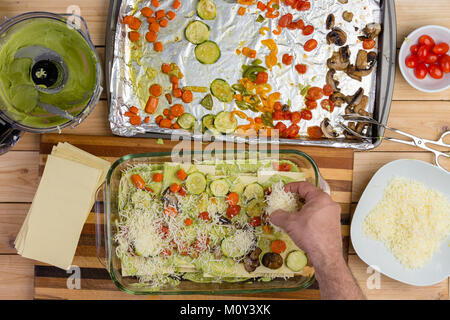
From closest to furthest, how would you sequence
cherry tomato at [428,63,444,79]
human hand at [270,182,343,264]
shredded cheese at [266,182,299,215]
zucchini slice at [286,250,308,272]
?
1. human hand at [270,182,343,264]
2. shredded cheese at [266,182,299,215]
3. zucchini slice at [286,250,308,272]
4. cherry tomato at [428,63,444,79]

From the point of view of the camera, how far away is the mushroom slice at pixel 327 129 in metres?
2.63

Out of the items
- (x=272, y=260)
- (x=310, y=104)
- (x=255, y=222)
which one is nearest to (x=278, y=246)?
(x=272, y=260)

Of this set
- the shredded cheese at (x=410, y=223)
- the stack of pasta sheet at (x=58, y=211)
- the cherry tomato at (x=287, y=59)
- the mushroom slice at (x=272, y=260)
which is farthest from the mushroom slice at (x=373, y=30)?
the stack of pasta sheet at (x=58, y=211)

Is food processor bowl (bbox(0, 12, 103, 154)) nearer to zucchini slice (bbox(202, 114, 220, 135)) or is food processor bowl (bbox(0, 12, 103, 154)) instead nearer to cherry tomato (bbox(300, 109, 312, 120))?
zucchini slice (bbox(202, 114, 220, 135))

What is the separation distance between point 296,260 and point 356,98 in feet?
3.93

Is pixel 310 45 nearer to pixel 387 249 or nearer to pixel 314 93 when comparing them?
pixel 314 93

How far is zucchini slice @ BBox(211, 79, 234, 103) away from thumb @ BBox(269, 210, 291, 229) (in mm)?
877

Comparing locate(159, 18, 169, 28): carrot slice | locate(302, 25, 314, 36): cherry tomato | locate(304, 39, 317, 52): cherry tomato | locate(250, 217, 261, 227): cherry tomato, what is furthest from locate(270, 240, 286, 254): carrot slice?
locate(159, 18, 169, 28): carrot slice

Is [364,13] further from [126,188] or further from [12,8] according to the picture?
[12,8]

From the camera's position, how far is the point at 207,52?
8.64ft

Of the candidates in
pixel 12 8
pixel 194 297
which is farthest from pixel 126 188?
pixel 12 8

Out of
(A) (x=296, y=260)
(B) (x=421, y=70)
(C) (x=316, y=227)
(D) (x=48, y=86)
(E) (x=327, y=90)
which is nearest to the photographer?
(C) (x=316, y=227)

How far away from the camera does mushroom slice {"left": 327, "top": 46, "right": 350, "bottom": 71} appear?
2.66 m

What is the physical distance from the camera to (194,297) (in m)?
2.64
